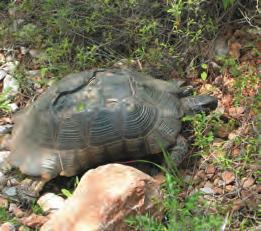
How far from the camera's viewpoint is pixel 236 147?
3.50 m

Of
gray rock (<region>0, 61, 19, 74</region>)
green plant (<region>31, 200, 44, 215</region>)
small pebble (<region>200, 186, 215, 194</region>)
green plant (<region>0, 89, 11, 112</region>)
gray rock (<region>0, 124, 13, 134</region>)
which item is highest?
gray rock (<region>0, 61, 19, 74</region>)

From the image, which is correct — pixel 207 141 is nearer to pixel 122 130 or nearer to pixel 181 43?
pixel 122 130

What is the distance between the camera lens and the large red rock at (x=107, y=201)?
9.25 feet

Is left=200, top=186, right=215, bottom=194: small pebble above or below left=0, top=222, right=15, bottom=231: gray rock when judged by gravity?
below

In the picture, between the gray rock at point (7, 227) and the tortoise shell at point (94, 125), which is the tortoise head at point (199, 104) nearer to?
the tortoise shell at point (94, 125)

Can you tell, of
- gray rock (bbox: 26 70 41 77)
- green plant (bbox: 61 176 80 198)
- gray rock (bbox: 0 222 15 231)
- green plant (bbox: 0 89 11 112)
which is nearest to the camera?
gray rock (bbox: 0 222 15 231)

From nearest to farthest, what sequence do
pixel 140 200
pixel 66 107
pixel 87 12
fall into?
1. pixel 140 200
2. pixel 66 107
3. pixel 87 12

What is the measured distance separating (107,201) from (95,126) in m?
0.73

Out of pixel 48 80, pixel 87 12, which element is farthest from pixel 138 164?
pixel 87 12

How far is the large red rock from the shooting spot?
9.25ft

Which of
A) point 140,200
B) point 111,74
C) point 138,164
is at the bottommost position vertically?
point 138,164

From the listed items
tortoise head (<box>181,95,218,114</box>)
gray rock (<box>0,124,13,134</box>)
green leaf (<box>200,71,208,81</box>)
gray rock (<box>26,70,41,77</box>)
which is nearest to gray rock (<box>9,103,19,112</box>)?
gray rock (<box>0,124,13,134</box>)

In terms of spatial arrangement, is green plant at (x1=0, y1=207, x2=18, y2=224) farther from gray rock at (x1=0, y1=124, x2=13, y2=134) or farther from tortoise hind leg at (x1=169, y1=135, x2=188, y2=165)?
tortoise hind leg at (x1=169, y1=135, x2=188, y2=165)

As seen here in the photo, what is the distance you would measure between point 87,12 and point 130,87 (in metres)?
1.13
